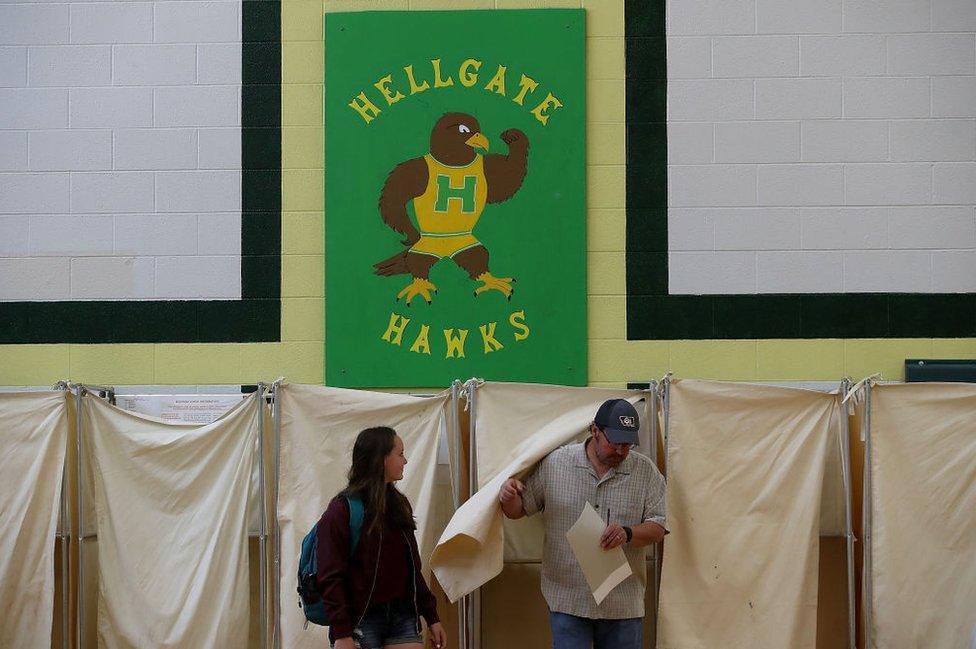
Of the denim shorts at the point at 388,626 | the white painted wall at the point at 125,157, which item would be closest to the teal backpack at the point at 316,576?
the denim shorts at the point at 388,626

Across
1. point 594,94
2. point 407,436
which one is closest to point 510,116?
point 594,94

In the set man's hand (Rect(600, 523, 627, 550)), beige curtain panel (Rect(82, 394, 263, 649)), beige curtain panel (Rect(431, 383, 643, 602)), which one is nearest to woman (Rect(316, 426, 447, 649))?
beige curtain panel (Rect(431, 383, 643, 602))

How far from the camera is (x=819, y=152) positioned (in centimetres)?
601

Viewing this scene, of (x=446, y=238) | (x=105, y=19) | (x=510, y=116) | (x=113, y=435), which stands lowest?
(x=113, y=435)

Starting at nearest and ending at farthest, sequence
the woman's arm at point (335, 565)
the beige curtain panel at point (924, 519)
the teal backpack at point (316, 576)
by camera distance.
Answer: the woman's arm at point (335, 565), the teal backpack at point (316, 576), the beige curtain panel at point (924, 519)

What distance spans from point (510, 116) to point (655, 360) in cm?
146

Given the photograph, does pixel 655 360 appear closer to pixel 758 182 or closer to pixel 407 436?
pixel 758 182

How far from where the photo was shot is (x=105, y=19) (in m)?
6.11

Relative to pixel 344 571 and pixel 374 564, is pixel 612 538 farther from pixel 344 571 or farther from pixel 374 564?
pixel 344 571

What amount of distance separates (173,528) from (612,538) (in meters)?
1.99

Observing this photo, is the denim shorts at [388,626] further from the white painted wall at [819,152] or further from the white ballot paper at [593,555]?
the white painted wall at [819,152]

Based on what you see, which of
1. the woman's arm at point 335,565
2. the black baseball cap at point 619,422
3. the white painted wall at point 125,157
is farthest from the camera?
the white painted wall at point 125,157

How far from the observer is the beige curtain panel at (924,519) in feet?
16.3

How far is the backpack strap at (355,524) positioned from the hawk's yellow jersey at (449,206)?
7.01ft
